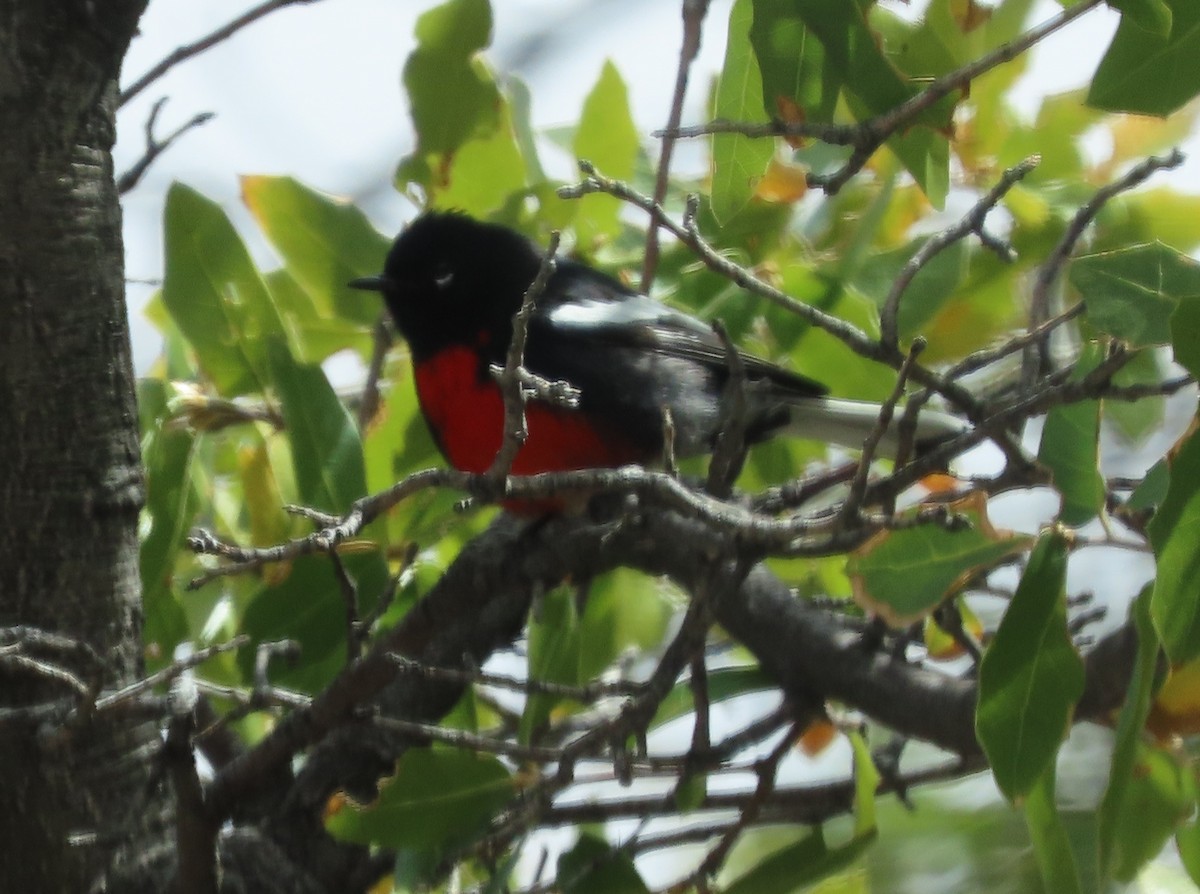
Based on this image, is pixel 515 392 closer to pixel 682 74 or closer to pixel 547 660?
pixel 547 660

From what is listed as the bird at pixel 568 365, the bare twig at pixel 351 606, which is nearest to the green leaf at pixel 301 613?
the bare twig at pixel 351 606

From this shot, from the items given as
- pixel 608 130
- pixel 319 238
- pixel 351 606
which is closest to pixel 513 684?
pixel 351 606

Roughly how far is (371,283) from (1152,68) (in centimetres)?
194

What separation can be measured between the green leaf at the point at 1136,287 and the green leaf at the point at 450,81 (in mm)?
Result: 1580

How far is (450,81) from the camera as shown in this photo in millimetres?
2914

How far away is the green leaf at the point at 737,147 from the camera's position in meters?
2.02

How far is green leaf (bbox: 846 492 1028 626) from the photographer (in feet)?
6.33

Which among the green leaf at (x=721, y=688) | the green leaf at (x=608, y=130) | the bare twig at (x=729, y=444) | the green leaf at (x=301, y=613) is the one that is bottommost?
the green leaf at (x=721, y=688)

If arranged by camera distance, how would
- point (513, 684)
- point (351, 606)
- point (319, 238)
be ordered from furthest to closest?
point (319, 238) → point (351, 606) → point (513, 684)

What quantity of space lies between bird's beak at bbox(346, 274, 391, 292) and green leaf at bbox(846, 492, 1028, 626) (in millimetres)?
1548

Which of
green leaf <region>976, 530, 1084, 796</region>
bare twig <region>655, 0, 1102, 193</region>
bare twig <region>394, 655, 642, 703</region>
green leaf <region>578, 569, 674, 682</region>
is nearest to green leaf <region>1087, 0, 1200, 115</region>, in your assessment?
bare twig <region>655, 0, 1102, 193</region>

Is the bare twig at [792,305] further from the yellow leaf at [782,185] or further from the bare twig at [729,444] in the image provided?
the yellow leaf at [782,185]

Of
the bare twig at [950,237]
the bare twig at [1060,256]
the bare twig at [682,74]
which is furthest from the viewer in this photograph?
the bare twig at [682,74]

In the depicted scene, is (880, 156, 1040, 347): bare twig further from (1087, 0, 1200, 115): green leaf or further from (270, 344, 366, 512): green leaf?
(270, 344, 366, 512): green leaf
